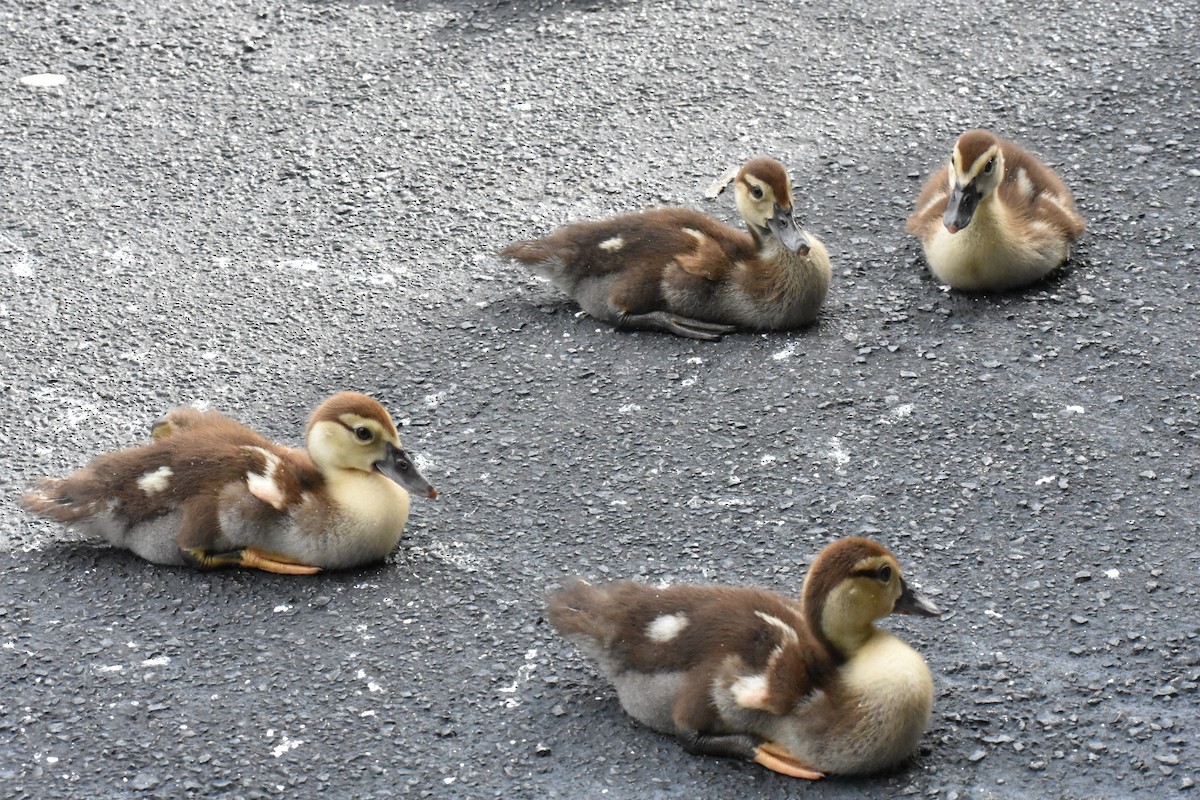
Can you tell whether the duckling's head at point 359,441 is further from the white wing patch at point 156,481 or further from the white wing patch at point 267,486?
the white wing patch at point 156,481

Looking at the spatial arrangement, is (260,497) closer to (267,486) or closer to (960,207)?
(267,486)

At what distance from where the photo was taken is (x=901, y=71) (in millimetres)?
7738

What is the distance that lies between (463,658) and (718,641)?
3.06ft

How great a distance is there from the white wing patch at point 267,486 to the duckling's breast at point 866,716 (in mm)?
1780

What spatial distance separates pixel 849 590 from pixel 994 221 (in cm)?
274

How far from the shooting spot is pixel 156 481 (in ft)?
15.7

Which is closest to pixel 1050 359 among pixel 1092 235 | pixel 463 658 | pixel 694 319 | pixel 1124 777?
pixel 1092 235

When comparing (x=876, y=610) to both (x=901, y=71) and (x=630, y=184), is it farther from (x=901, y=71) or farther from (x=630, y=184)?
(x=901, y=71)

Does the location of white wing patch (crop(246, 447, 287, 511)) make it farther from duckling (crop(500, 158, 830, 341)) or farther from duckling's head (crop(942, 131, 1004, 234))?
duckling's head (crop(942, 131, 1004, 234))

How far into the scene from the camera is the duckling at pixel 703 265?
5.92 meters

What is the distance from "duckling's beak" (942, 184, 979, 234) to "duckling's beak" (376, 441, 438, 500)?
2.50m

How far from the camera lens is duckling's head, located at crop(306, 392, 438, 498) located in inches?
185

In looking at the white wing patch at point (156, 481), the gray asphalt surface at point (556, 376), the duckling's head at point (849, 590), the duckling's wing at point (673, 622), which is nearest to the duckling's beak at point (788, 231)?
the gray asphalt surface at point (556, 376)

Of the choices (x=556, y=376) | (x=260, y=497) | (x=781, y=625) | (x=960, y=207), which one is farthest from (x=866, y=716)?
(x=960, y=207)
